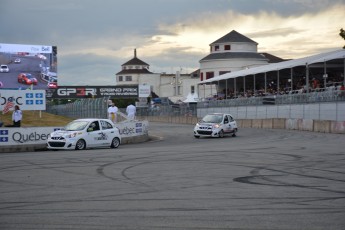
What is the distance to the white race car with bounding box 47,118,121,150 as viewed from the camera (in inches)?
1053

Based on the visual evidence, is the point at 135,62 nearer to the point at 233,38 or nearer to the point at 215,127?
the point at 233,38

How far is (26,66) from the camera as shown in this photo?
46125 millimetres

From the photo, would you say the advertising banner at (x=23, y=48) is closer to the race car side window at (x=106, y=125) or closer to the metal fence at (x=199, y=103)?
the metal fence at (x=199, y=103)

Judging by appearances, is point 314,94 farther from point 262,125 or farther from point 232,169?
point 232,169

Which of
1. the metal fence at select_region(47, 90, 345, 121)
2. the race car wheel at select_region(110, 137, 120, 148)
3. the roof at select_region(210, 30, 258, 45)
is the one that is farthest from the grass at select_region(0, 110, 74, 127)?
the roof at select_region(210, 30, 258, 45)

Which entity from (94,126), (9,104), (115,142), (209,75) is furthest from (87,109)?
(209,75)

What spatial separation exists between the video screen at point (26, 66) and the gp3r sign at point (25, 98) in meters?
5.98

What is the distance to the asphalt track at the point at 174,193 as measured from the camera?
8977mm

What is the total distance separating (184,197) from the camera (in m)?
11.4

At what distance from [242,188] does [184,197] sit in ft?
5.75

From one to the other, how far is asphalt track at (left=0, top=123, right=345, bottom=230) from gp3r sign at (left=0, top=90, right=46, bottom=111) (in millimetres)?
19663

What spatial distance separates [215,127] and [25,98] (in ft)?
41.4

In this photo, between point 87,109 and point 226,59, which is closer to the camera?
point 87,109

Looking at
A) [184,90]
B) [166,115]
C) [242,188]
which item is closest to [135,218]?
[242,188]
